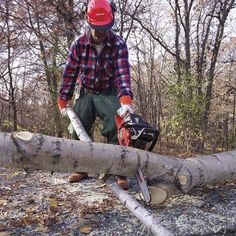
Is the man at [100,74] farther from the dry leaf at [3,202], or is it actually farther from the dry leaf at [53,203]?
the dry leaf at [3,202]

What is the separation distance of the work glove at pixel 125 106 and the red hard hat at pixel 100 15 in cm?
64

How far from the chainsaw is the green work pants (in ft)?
1.38

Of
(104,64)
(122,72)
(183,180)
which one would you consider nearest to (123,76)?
(122,72)

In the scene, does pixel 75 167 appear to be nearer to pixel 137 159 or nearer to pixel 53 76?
pixel 137 159

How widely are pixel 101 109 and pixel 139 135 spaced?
0.81 m

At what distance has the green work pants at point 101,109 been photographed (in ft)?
11.3

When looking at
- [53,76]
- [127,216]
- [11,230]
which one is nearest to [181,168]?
[127,216]

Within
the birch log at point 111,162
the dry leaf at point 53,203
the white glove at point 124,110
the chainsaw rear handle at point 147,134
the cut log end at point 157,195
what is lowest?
the dry leaf at point 53,203

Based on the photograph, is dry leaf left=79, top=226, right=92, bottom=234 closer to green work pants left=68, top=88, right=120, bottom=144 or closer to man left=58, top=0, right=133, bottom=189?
man left=58, top=0, right=133, bottom=189

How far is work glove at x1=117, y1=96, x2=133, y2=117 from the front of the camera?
3149 mm

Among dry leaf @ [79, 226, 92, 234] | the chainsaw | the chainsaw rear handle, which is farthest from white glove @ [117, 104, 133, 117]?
dry leaf @ [79, 226, 92, 234]

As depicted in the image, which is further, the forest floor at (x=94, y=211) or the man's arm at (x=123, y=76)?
the man's arm at (x=123, y=76)

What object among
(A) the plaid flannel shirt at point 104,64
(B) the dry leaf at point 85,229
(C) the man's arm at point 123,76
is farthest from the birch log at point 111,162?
(A) the plaid flannel shirt at point 104,64

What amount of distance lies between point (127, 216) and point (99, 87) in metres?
1.30
